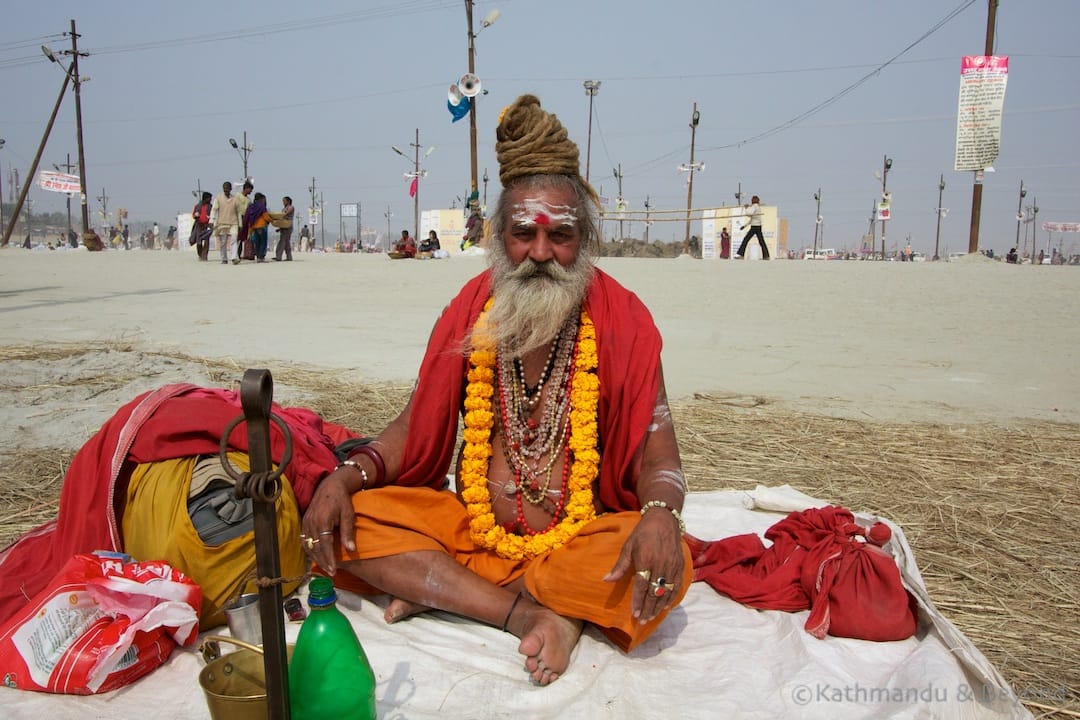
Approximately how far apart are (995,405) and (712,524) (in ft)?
12.7

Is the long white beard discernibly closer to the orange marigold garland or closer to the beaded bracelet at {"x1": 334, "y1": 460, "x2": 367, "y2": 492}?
the orange marigold garland

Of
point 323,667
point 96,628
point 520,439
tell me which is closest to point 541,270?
point 520,439

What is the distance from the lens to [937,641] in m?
2.46

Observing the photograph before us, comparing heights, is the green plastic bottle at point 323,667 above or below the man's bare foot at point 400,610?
above

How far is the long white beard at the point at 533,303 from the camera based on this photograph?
280 centimetres

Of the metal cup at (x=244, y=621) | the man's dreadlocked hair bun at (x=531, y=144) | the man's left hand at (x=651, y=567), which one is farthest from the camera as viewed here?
the man's dreadlocked hair bun at (x=531, y=144)

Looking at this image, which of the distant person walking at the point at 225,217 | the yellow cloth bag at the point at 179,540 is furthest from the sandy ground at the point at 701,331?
the yellow cloth bag at the point at 179,540

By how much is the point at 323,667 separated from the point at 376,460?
1165 millimetres

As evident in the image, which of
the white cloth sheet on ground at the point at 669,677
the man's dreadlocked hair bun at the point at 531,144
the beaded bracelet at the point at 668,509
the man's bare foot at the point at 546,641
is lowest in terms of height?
the white cloth sheet on ground at the point at 669,677

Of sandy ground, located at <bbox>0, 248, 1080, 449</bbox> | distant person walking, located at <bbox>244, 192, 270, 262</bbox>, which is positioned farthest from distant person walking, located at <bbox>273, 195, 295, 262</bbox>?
sandy ground, located at <bbox>0, 248, 1080, 449</bbox>

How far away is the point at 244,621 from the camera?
239cm

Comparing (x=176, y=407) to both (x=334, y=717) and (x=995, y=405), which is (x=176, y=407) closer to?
(x=334, y=717)

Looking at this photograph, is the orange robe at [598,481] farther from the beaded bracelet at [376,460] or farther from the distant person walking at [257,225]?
the distant person walking at [257,225]

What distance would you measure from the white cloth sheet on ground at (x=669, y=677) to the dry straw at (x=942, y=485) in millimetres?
296
